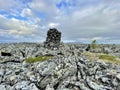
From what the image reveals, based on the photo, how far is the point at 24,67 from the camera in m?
41.2

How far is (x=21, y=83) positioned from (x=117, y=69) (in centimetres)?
1424

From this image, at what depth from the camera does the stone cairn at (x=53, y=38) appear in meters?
102

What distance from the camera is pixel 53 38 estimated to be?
103 metres

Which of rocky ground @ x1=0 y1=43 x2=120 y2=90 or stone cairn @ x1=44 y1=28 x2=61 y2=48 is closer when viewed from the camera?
rocky ground @ x1=0 y1=43 x2=120 y2=90

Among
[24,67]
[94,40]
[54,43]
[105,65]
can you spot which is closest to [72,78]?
[105,65]

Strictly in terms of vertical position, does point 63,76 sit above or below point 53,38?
below

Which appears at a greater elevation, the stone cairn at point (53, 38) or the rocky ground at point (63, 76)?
the stone cairn at point (53, 38)

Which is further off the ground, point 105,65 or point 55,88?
point 105,65

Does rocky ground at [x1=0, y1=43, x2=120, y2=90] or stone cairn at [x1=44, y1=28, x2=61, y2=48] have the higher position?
stone cairn at [x1=44, y1=28, x2=61, y2=48]

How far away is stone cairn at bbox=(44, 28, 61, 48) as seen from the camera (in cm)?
10206

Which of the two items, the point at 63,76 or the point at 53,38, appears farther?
the point at 53,38

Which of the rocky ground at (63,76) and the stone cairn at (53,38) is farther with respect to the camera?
the stone cairn at (53,38)

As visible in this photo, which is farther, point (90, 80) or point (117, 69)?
point (117, 69)

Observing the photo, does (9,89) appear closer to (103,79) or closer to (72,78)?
(72,78)
